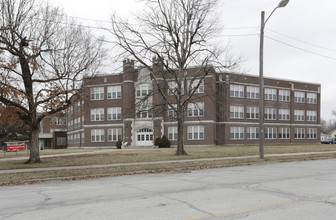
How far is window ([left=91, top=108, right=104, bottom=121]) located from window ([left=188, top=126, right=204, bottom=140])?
45.7 ft

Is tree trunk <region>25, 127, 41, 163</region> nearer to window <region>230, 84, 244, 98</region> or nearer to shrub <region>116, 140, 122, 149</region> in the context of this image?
shrub <region>116, 140, 122, 149</region>

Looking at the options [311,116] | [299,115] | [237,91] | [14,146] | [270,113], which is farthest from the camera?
[311,116]

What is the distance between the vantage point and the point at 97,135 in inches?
2030

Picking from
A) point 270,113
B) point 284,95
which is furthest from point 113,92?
point 284,95

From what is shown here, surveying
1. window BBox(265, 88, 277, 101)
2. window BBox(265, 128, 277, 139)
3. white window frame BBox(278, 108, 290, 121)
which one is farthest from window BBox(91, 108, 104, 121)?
white window frame BBox(278, 108, 290, 121)

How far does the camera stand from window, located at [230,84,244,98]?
4931 centimetres

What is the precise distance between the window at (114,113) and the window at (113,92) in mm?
1804

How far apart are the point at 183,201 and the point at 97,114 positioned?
45410 millimetres

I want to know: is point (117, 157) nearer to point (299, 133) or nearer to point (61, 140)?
point (299, 133)

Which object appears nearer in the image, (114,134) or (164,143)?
(164,143)

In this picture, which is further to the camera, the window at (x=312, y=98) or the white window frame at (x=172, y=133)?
the window at (x=312, y=98)

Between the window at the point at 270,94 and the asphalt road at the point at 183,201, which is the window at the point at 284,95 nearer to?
the window at the point at 270,94

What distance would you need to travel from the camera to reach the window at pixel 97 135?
51.2m

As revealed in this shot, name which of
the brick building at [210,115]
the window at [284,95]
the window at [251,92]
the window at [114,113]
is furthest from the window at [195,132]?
the window at [284,95]
